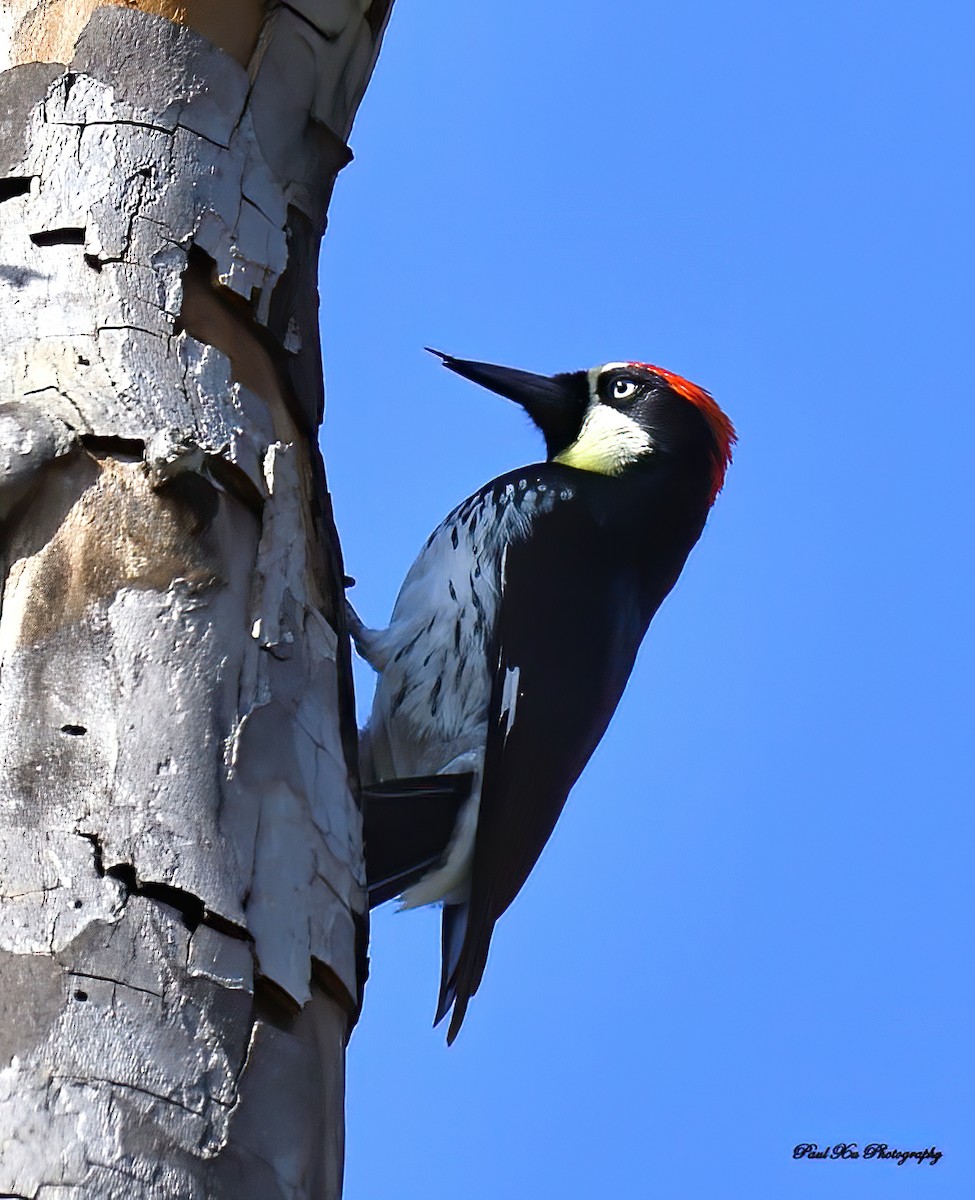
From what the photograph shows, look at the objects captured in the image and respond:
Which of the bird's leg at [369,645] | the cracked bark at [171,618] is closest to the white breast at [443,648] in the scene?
the bird's leg at [369,645]

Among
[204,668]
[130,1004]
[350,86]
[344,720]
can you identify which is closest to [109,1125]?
[130,1004]

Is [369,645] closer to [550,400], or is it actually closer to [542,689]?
[542,689]

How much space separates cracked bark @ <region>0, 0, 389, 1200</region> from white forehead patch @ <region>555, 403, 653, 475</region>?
2236mm

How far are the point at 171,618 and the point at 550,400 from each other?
10.4ft

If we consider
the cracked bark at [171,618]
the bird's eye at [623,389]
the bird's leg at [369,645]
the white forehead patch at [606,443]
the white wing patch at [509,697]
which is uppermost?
the bird's eye at [623,389]

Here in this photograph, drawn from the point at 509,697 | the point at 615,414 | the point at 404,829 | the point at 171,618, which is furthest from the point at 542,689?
the point at 171,618

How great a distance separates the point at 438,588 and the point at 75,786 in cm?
237

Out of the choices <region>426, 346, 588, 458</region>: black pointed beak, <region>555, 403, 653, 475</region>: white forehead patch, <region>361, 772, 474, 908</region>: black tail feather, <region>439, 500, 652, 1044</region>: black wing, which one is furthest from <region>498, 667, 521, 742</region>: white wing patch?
<region>426, 346, 588, 458</region>: black pointed beak

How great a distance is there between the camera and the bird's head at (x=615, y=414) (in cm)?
444

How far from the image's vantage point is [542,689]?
11.5ft

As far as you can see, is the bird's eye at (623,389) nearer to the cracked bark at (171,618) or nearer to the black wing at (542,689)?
the black wing at (542,689)

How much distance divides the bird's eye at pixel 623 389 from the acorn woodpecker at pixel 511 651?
18cm

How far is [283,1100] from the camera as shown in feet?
4.43

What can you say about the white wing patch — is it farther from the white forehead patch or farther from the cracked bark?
the cracked bark
